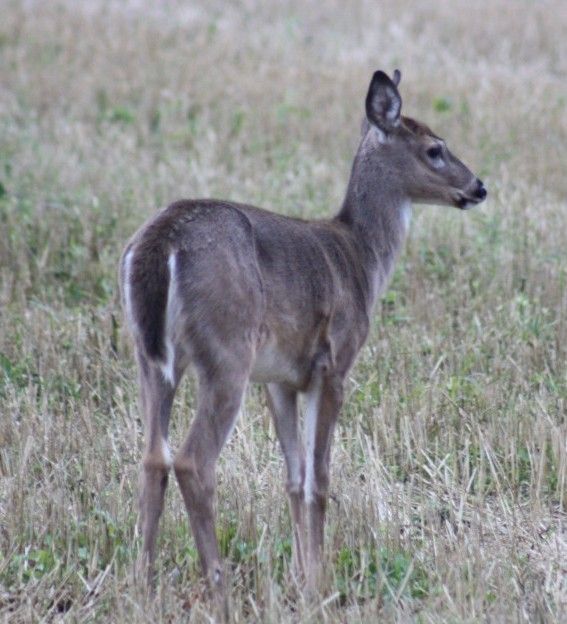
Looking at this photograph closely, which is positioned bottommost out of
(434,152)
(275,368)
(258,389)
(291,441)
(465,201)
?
(258,389)

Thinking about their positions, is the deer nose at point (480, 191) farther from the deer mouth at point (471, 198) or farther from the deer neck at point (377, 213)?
the deer neck at point (377, 213)

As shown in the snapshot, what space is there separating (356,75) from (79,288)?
8268mm

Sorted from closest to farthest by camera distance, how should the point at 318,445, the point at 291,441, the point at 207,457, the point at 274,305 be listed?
the point at 207,457 → the point at 274,305 → the point at 318,445 → the point at 291,441

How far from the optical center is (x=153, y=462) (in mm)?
5727

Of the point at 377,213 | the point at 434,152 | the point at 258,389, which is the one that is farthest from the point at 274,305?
the point at 258,389

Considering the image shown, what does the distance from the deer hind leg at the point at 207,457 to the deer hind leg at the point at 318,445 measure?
0.71 meters

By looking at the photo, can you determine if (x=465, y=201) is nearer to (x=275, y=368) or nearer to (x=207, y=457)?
(x=275, y=368)

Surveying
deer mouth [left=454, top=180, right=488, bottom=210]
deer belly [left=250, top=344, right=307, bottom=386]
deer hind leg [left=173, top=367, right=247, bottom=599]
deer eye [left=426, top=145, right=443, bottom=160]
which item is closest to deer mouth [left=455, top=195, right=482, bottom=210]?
deer mouth [left=454, top=180, right=488, bottom=210]

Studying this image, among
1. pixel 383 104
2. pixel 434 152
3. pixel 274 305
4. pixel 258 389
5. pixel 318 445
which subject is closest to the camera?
pixel 274 305

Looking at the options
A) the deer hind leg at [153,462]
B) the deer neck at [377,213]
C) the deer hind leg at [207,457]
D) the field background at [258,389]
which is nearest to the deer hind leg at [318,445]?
the field background at [258,389]

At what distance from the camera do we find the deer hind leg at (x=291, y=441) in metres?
6.56

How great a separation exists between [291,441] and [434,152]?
1.84 metres

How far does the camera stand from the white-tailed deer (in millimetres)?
5691

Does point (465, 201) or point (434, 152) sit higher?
point (434, 152)
